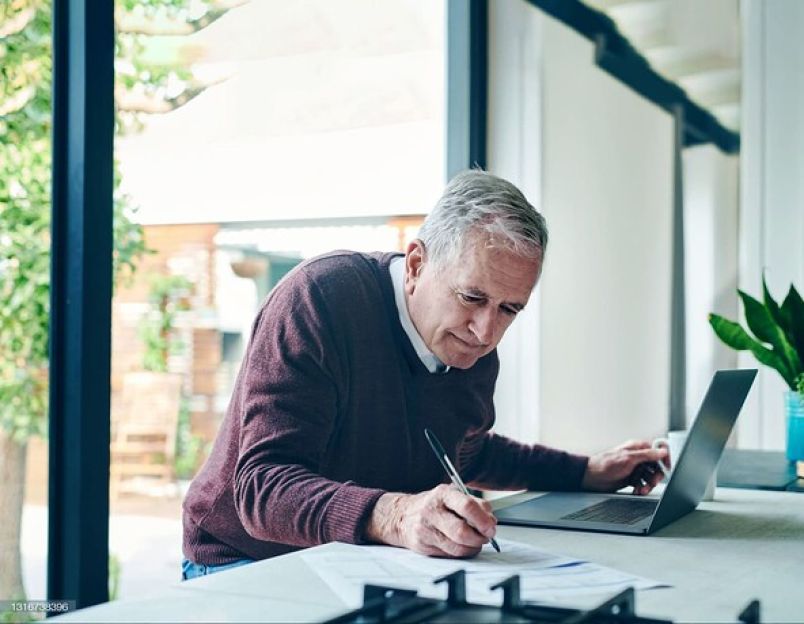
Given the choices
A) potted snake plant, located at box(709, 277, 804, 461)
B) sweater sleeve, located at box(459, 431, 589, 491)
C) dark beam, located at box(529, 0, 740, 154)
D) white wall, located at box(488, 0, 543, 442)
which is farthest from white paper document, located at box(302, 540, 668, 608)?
dark beam, located at box(529, 0, 740, 154)

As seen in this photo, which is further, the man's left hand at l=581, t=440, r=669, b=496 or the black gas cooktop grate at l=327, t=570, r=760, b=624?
the man's left hand at l=581, t=440, r=669, b=496

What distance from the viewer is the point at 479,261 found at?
1.77 meters

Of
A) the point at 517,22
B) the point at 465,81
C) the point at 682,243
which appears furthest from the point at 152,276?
the point at 682,243

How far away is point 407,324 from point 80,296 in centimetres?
62

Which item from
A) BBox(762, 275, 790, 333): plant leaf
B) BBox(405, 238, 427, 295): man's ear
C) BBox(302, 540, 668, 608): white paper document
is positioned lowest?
BBox(302, 540, 668, 608): white paper document

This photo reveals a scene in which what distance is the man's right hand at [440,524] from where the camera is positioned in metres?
1.36

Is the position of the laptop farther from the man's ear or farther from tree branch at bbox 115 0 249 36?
tree branch at bbox 115 0 249 36

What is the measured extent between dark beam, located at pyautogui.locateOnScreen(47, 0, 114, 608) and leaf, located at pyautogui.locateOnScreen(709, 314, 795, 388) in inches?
58.0

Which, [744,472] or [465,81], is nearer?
[744,472]

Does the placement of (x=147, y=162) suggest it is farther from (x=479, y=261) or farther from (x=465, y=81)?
(x=479, y=261)

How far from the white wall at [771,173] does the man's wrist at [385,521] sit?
231cm

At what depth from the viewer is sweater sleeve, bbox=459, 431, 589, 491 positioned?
2.12 meters

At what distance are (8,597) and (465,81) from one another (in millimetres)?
2257

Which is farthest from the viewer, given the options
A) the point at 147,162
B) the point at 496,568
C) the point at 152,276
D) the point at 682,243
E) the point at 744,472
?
the point at 682,243
